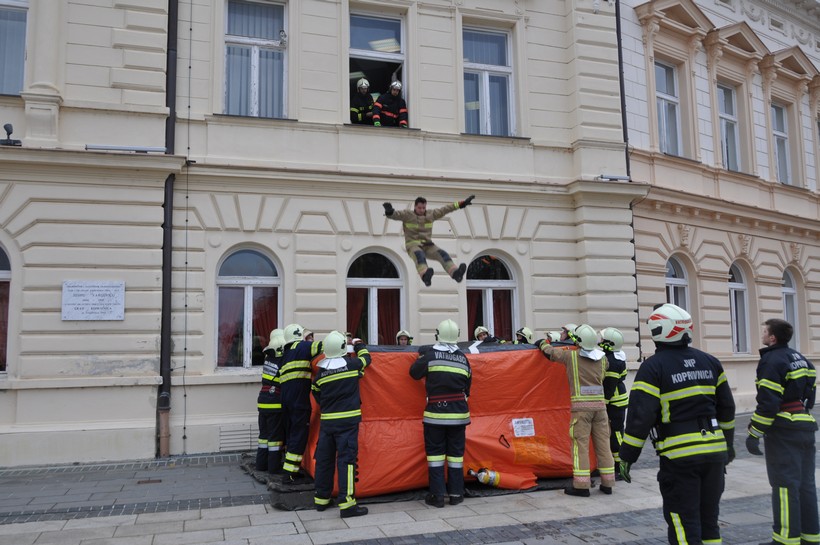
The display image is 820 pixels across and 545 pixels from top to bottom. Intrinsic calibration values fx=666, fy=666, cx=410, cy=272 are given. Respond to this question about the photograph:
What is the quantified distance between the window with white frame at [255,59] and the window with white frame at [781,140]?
14.0 metres

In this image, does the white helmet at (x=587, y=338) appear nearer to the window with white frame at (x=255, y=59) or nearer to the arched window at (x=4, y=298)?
the window with white frame at (x=255, y=59)

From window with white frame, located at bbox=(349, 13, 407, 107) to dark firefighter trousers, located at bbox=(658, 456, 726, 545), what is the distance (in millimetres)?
9547

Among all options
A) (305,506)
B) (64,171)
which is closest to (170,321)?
(64,171)

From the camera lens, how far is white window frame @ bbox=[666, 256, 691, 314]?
15039 mm

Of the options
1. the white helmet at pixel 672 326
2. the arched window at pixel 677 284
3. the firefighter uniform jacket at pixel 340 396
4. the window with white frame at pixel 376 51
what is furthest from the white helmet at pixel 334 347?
the arched window at pixel 677 284

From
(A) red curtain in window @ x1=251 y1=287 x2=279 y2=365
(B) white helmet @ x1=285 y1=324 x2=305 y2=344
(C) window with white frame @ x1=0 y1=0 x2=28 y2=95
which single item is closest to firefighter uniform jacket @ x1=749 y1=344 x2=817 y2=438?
(B) white helmet @ x1=285 y1=324 x2=305 y2=344

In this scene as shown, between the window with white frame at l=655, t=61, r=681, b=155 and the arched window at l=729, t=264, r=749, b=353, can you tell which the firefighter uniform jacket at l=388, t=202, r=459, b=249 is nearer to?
the window with white frame at l=655, t=61, r=681, b=155

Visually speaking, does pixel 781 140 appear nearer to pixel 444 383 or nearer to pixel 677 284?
pixel 677 284

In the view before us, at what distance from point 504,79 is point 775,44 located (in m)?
9.49

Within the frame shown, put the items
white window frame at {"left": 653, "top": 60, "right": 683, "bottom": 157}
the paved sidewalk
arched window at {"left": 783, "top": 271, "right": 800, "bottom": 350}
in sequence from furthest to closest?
arched window at {"left": 783, "top": 271, "right": 800, "bottom": 350} → white window frame at {"left": 653, "top": 60, "right": 683, "bottom": 157} → the paved sidewalk

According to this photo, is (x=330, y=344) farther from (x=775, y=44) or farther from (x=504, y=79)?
(x=775, y=44)

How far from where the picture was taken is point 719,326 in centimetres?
1542

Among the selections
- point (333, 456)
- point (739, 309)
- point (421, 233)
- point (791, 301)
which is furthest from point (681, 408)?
point (791, 301)

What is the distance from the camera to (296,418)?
8297 millimetres
